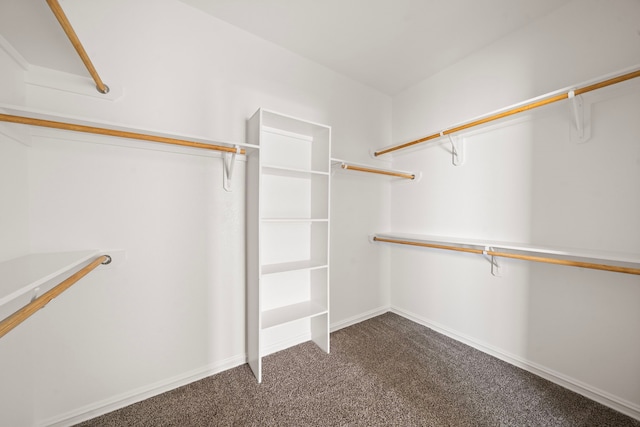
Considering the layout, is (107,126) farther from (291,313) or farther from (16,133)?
(291,313)

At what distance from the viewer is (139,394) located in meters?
1.47

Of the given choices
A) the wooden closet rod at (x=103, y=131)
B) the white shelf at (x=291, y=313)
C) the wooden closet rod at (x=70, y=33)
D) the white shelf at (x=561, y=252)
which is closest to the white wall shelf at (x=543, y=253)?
the white shelf at (x=561, y=252)

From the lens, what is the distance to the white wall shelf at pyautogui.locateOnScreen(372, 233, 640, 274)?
4.16 ft

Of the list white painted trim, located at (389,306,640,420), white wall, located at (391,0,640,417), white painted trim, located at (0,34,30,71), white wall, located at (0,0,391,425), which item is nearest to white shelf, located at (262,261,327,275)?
white wall, located at (0,0,391,425)

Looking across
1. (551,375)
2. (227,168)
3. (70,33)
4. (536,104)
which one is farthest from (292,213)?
(551,375)

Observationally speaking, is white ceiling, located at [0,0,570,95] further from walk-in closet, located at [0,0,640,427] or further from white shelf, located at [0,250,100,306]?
white shelf, located at [0,250,100,306]

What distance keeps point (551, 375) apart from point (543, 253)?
80 cm

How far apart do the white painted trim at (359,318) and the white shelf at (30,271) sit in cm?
189

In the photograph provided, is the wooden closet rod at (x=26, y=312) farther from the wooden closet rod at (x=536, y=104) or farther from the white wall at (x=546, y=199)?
the white wall at (x=546, y=199)

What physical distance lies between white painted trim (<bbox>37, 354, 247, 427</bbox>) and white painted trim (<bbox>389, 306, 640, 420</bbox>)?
1785 mm

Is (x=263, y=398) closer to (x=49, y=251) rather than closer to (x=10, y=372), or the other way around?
(x=10, y=372)

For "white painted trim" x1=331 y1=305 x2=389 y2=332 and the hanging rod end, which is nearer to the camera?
the hanging rod end

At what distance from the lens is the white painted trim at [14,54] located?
1040 millimetres

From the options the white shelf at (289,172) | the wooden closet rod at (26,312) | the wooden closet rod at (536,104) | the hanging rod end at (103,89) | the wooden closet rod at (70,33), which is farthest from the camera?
the white shelf at (289,172)
